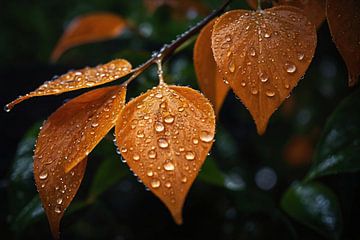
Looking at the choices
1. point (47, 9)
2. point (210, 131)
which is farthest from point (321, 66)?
point (210, 131)

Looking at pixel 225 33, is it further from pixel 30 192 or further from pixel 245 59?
pixel 30 192

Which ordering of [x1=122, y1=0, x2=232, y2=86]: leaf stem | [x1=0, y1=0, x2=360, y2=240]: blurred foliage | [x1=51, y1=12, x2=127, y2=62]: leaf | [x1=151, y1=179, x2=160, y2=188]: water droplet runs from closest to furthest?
1. [x1=151, y1=179, x2=160, y2=188]: water droplet
2. [x1=122, y1=0, x2=232, y2=86]: leaf stem
3. [x1=0, y1=0, x2=360, y2=240]: blurred foliage
4. [x1=51, y1=12, x2=127, y2=62]: leaf

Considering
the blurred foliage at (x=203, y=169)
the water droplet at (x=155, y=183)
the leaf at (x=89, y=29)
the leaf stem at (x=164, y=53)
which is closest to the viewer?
the water droplet at (x=155, y=183)

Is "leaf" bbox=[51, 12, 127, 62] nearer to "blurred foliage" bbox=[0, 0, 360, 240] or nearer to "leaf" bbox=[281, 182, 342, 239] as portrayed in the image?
"blurred foliage" bbox=[0, 0, 360, 240]

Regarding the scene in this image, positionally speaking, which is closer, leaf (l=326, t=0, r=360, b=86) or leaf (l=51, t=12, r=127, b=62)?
leaf (l=326, t=0, r=360, b=86)

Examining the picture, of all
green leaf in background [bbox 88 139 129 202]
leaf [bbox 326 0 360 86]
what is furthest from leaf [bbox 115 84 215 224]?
green leaf in background [bbox 88 139 129 202]

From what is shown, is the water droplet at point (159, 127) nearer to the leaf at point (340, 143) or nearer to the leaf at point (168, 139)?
the leaf at point (168, 139)

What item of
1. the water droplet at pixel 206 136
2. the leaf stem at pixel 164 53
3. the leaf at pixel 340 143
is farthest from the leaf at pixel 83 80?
the leaf at pixel 340 143
